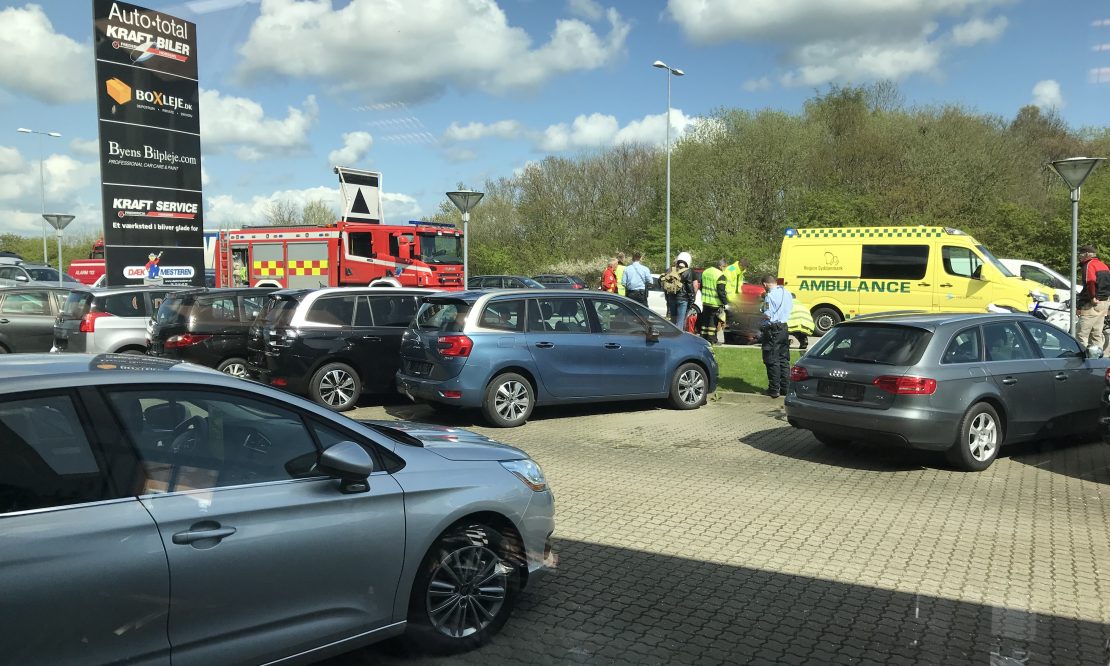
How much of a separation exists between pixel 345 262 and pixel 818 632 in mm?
25346

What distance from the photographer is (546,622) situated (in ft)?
13.9

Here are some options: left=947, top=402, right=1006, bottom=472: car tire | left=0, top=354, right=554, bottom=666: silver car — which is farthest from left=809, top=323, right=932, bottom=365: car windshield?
left=0, top=354, right=554, bottom=666: silver car

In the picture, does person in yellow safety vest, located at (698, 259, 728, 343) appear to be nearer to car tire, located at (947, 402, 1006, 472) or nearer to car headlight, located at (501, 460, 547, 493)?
car tire, located at (947, 402, 1006, 472)

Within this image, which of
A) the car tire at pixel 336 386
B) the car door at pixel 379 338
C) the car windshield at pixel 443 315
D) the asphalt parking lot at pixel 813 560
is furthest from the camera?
the car door at pixel 379 338

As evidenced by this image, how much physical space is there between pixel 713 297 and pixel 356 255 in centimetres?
1463

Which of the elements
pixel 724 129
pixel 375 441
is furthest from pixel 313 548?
pixel 724 129

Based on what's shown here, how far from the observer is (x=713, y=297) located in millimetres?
17281

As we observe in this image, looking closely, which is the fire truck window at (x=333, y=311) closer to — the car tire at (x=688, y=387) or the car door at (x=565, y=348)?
the car door at (x=565, y=348)

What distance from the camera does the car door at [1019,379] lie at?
774cm

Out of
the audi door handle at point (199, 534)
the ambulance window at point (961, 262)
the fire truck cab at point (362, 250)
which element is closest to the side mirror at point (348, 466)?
the audi door handle at point (199, 534)

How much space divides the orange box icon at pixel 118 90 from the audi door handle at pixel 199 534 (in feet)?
56.3

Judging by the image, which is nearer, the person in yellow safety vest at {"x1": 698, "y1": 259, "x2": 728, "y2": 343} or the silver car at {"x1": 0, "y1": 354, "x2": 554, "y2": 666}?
the silver car at {"x1": 0, "y1": 354, "x2": 554, "y2": 666}

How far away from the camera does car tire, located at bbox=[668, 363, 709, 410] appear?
1097 cm

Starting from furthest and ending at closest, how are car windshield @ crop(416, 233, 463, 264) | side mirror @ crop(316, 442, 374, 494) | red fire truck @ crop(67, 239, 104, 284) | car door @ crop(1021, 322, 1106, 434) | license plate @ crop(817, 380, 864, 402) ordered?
red fire truck @ crop(67, 239, 104, 284), car windshield @ crop(416, 233, 463, 264), car door @ crop(1021, 322, 1106, 434), license plate @ crop(817, 380, 864, 402), side mirror @ crop(316, 442, 374, 494)
